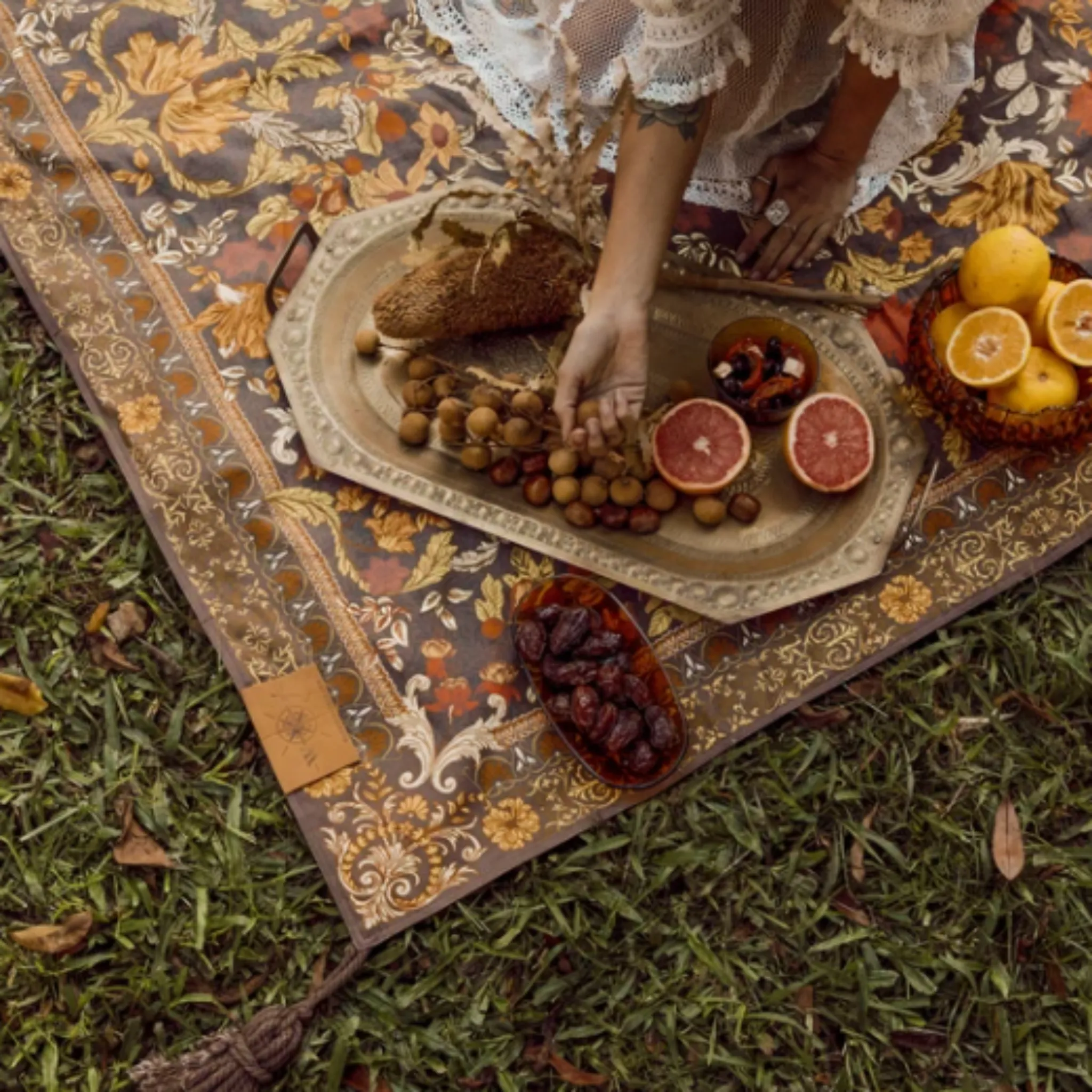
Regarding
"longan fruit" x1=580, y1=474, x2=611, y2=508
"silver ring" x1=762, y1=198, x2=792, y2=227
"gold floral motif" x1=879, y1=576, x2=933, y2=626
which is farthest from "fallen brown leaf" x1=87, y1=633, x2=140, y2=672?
A: "silver ring" x1=762, y1=198, x2=792, y2=227

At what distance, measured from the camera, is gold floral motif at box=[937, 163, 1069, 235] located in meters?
2.13

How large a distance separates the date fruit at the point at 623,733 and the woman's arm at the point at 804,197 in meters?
0.90

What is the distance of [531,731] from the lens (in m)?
1.82

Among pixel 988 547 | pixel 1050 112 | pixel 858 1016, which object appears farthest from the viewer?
pixel 1050 112

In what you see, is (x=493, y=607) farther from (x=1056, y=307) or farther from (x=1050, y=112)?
(x=1050, y=112)

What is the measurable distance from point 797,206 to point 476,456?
30.9 inches

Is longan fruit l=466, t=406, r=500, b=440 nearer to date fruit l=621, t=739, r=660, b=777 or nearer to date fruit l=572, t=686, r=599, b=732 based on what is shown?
date fruit l=572, t=686, r=599, b=732

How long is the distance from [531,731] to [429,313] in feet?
2.44

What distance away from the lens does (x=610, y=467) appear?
1.85 m

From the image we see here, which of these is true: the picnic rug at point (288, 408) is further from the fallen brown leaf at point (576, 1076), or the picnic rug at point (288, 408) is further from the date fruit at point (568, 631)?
the fallen brown leaf at point (576, 1076)

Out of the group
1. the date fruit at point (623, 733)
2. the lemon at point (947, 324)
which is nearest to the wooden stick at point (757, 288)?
the lemon at point (947, 324)

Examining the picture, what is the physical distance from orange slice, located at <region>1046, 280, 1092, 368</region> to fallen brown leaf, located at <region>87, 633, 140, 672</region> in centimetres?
167

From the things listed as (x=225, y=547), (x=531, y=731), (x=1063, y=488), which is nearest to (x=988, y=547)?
(x=1063, y=488)

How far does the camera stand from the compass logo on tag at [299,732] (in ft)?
5.90
